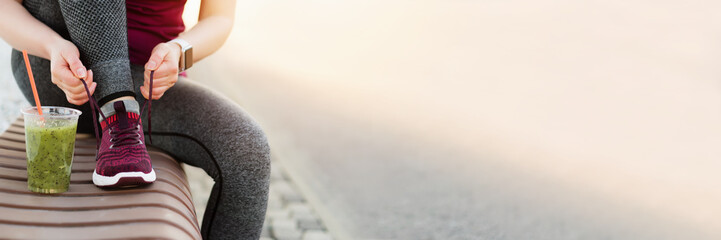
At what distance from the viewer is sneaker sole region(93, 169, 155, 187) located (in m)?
1.17

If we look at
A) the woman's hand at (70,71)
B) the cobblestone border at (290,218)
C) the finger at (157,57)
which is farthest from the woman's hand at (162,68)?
the cobblestone border at (290,218)

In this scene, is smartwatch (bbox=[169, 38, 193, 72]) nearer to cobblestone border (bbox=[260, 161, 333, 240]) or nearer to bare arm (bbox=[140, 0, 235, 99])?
bare arm (bbox=[140, 0, 235, 99])

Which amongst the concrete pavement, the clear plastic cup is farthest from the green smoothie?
the concrete pavement

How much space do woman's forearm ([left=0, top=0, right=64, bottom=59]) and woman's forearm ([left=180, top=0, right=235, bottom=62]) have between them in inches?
11.6

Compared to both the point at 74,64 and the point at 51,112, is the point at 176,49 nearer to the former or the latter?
the point at 74,64

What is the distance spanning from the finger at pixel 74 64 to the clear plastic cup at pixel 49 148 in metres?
0.12

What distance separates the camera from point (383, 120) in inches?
154

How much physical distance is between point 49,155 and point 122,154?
13 centimetres

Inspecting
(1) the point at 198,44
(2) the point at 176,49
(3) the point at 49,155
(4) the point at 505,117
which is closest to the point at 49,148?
(3) the point at 49,155

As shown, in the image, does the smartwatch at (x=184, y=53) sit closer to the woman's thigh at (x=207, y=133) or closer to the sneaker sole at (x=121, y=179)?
the woman's thigh at (x=207, y=133)

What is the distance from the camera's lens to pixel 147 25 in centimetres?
163

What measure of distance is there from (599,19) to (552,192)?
1154mm

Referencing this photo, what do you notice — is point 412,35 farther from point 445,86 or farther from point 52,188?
point 52,188

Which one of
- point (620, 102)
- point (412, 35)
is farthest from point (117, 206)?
point (412, 35)
